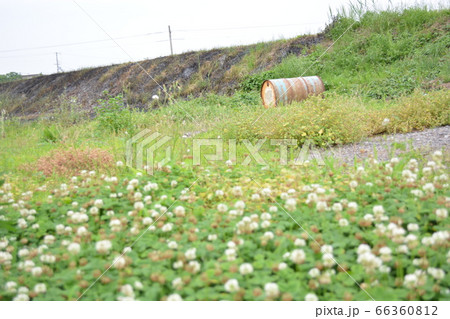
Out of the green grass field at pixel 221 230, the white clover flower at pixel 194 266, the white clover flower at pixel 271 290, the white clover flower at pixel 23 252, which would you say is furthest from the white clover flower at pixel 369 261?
the white clover flower at pixel 23 252

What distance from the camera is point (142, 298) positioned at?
1.72m

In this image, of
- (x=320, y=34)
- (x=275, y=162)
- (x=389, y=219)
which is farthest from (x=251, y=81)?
(x=389, y=219)

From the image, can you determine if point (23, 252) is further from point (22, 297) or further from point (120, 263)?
point (120, 263)

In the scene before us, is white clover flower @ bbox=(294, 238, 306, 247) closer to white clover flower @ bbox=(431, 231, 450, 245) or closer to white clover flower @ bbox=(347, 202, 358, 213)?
white clover flower @ bbox=(347, 202, 358, 213)

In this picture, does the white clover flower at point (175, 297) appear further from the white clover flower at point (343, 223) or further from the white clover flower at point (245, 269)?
the white clover flower at point (343, 223)

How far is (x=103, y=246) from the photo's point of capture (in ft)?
6.64

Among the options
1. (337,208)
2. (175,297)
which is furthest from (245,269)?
(337,208)

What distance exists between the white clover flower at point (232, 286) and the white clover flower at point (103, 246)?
762 millimetres

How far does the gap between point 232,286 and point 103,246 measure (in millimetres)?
810

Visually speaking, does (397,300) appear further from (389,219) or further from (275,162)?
(275,162)

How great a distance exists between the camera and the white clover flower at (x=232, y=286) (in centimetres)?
166

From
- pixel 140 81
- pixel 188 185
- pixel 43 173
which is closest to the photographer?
pixel 188 185

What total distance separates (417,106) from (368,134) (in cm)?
106

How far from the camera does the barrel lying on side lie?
8.73m
